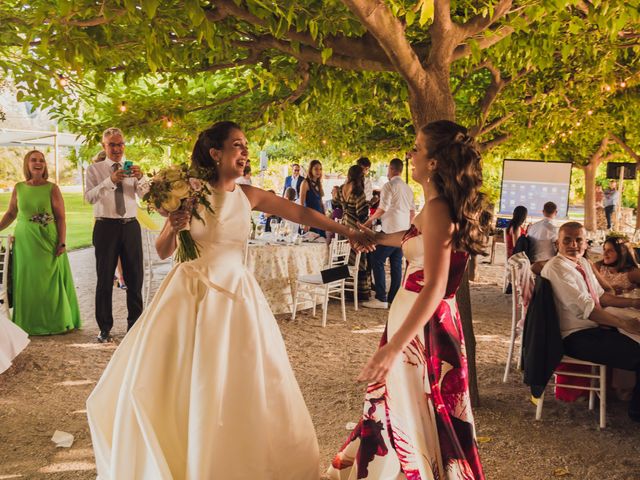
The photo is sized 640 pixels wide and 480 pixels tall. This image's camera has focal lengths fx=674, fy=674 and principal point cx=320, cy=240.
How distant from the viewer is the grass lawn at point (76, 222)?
1788cm

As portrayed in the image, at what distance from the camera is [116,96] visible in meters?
7.97

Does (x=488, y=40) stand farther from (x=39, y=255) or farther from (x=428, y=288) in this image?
(x=39, y=255)

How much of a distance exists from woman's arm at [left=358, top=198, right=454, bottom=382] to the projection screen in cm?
1163

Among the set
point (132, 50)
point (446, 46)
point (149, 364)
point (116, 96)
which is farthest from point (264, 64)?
point (149, 364)

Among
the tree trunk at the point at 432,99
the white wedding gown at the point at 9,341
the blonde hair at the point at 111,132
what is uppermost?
the tree trunk at the point at 432,99

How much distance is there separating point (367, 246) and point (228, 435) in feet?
4.71

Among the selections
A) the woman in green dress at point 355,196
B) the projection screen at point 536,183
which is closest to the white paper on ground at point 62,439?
the woman in green dress at point 355,196

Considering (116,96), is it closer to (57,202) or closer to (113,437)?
(57,202)

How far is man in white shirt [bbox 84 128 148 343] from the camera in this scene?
269 inches

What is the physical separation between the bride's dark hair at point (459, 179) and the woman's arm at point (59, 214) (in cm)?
535

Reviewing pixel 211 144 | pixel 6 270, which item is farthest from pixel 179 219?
pixel 6 270

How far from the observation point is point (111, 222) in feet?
22.9

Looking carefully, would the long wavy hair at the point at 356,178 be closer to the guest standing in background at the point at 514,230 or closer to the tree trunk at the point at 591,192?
the guest standing in background at the point at 514,230

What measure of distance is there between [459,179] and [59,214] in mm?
5563
